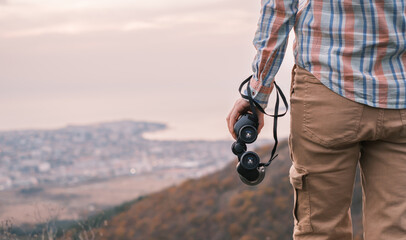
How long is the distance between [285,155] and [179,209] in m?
3.04

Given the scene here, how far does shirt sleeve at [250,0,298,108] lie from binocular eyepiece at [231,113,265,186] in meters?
0.08

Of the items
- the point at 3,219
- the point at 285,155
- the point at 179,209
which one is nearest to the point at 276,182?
the point at 285,155

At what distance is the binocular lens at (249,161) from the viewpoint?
177cm

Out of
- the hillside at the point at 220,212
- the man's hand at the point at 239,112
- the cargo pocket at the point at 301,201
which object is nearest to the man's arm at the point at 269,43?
the man's hand at the point at 239,112

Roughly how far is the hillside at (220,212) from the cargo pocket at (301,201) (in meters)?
6.71

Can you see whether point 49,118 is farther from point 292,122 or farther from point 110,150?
point 292,122

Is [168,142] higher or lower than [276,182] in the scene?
lower

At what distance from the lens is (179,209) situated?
13.5 meters

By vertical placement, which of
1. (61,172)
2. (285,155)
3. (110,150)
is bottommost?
(110,150)

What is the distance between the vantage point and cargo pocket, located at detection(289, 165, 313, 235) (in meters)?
1.68

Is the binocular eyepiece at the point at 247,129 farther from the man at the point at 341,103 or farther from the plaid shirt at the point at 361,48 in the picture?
the plaid shirt at the point at 361,48

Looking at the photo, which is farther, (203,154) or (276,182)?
(203,154)

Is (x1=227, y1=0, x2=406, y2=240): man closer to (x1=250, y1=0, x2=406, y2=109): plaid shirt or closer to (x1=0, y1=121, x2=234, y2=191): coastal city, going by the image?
(x1=250, y1=0, x2=406, y2=109): plaid shirt

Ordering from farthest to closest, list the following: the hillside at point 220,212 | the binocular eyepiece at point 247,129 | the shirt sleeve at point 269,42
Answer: the hillside at point 220,212
the binocular eyepiece at point 247,129
the shirt sleeve at point 269,42
